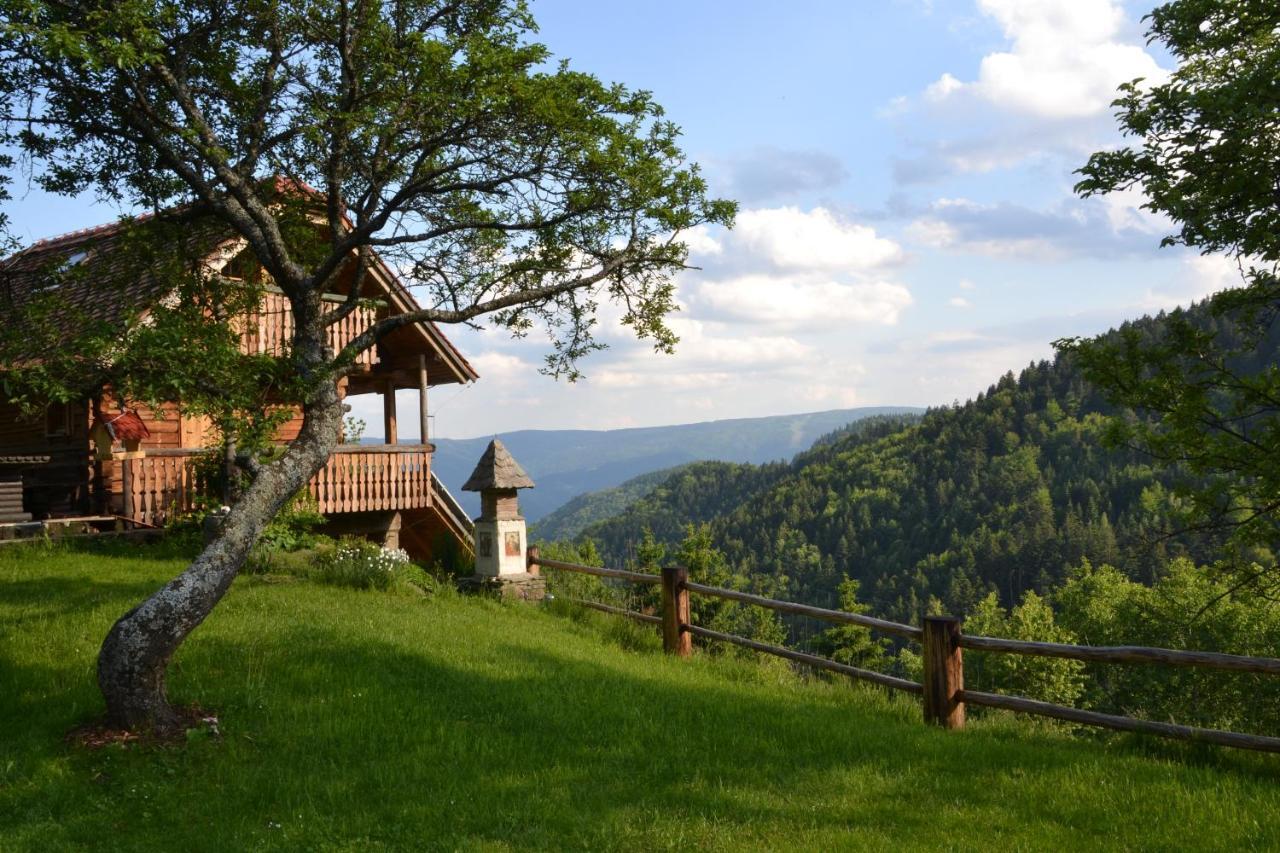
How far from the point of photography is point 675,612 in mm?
12453

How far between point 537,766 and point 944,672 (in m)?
4.06

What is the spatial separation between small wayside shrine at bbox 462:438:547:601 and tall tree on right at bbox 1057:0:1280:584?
9.40m

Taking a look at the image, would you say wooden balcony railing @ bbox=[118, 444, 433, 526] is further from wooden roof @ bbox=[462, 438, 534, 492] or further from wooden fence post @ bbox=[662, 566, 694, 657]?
wooden fence post @ bbox=[662, 566, 694, 657]

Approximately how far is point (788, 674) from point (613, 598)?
5.90m

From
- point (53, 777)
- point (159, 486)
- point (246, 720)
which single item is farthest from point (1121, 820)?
point (159, 486)

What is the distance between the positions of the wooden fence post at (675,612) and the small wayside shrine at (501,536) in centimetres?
423

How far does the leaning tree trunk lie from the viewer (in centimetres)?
736

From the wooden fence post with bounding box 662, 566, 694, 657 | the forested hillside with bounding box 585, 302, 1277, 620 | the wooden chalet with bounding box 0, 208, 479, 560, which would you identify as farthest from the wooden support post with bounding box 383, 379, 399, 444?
the forested hillside with bounding box 585, 302, 1277, 620

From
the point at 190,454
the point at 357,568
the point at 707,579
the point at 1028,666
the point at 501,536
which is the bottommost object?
the point at 1028,666

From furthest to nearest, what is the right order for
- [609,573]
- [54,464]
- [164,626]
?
[54,464], [609,573], [164,626]

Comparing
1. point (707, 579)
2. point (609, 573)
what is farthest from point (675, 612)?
point (707, 579)

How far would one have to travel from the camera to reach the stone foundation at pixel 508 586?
16.0 meters

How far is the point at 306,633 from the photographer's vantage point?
10602 millimetres

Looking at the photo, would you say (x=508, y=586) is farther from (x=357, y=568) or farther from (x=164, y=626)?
(x=164, y=626)
